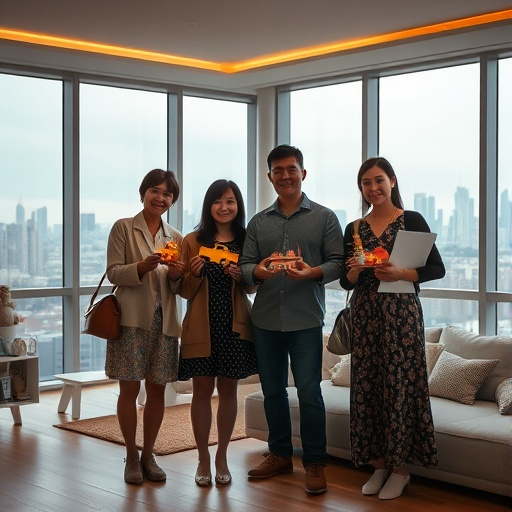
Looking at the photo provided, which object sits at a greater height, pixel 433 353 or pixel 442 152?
pixel 442 152

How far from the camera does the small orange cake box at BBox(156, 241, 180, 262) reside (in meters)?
4.08

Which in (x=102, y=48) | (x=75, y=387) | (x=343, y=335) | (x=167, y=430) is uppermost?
(x=102, y=48)

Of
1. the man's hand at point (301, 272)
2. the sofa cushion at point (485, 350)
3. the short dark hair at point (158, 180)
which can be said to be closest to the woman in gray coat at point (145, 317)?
the short dark hair at point (158, 180)

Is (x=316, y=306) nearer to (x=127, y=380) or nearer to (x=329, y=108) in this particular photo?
(x=127, y=380)

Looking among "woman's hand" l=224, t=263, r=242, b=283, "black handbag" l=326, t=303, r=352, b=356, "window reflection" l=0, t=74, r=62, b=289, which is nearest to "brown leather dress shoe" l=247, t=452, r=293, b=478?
"black handbag" l=326, t=303, r=352, b=356

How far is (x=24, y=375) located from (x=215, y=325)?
7.65 ft

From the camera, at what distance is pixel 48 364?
7.15 m

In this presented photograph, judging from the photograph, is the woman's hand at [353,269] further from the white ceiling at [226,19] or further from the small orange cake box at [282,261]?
the white ceiling at [226,19]

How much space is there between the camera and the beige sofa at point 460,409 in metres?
4.07

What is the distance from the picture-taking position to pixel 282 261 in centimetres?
399

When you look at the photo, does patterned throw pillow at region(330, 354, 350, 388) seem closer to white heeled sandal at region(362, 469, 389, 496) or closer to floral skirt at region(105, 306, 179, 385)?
white heeled sandal at region(362, 469, 389, 496)

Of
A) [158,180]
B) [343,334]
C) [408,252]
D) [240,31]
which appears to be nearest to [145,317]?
[158,180]

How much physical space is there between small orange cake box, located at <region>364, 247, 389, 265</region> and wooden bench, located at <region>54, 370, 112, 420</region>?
108 inches

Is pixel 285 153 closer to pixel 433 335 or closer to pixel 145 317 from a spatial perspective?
pixel 145 317
